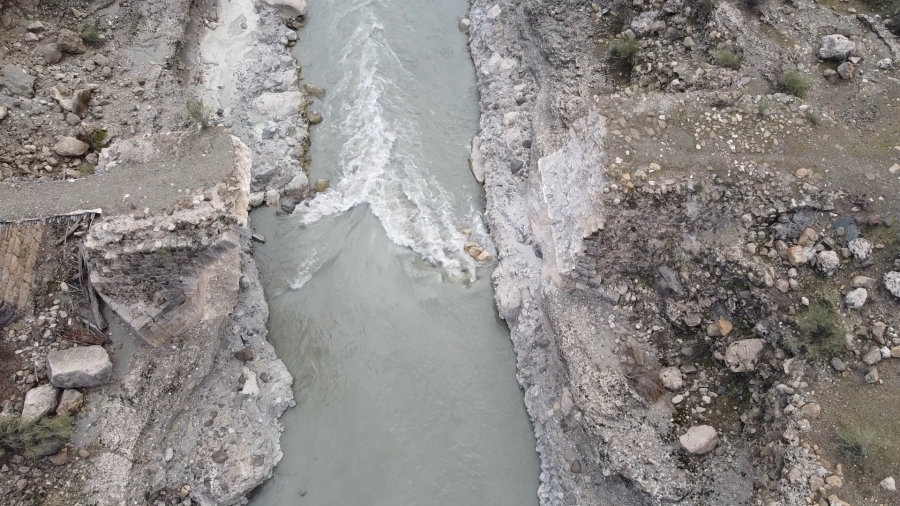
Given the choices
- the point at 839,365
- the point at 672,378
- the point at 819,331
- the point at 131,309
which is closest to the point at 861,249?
the point at 819,331

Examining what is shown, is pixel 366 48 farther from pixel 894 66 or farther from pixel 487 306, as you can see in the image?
pixel 894 66

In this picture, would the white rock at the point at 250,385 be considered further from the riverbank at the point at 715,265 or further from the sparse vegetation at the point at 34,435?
the riverbank at the point at 715,265

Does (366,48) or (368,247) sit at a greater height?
(366,48)

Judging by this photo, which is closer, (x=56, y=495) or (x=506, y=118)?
(x=56, y=495)

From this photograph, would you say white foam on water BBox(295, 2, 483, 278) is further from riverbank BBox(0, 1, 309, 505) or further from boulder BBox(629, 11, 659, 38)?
boulder BBox(629, 11, 659, 38)

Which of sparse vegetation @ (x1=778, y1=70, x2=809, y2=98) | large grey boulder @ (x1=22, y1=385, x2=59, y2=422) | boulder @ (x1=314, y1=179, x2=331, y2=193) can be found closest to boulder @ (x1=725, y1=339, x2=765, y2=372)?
sparse vegetation @ (x1=778, y1=70, x2=809, y2=98)

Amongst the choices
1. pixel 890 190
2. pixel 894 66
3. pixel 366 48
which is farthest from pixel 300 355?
pixel 894 66
